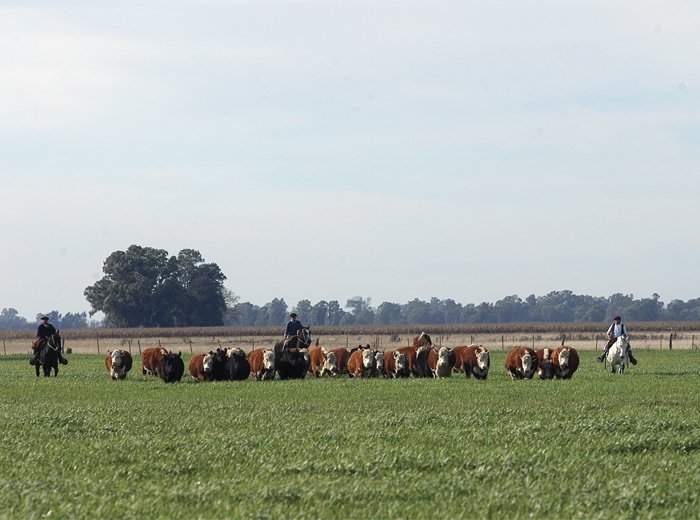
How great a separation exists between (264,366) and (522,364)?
756 cm

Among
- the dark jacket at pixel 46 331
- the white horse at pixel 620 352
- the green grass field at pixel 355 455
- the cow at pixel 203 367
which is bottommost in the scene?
the green grass field at pixel 355 455

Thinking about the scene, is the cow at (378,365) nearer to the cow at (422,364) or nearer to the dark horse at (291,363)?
the cow at (422,364)

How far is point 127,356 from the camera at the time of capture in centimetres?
3666

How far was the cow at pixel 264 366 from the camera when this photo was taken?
1422 inches

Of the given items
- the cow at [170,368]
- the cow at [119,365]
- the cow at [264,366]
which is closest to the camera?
the cow at [170,368]

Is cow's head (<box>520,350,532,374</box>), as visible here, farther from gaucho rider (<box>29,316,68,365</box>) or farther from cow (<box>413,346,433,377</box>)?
gaucho rider (<box>29,316,68,365</box>)

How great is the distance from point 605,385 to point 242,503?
18889 mm

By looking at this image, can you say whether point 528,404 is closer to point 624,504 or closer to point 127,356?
point 624,504

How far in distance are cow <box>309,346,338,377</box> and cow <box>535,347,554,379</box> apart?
6.41 metres

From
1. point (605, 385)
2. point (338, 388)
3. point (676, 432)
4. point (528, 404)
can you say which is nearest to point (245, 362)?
point (338, 388)

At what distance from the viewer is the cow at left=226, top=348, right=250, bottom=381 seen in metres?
36.4

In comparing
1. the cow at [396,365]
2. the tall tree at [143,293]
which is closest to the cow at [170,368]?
the cow at [396,365]

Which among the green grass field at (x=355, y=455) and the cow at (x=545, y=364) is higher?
the cow at (x=545, y=364)

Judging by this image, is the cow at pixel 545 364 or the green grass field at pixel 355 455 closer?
the green grass field at pixel 355 455
